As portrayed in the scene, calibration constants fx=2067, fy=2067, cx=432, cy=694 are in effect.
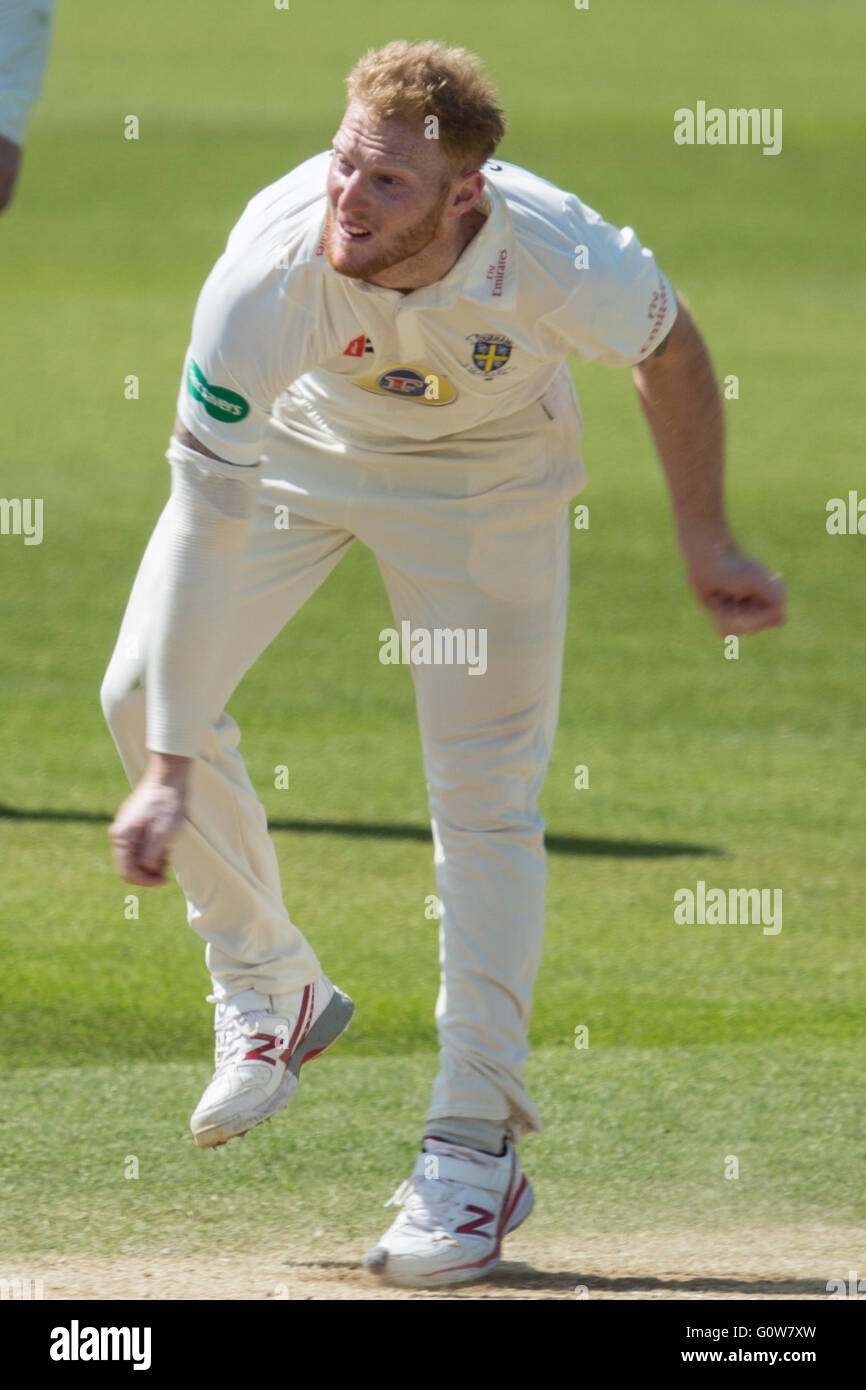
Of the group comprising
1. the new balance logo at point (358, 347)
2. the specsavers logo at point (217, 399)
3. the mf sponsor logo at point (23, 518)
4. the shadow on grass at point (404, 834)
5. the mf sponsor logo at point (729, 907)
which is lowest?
the mf sponsor logo at point (729, 907)

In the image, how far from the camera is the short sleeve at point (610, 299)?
3.88 metres

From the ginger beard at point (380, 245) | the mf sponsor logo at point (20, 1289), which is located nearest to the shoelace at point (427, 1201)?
the mf sponsor logo at point (20, 1289)

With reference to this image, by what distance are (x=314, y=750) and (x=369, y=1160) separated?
4.55m

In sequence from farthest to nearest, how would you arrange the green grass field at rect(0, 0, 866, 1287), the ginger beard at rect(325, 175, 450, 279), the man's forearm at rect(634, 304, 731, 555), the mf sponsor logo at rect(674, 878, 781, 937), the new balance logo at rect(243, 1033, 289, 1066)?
the mf sponsor logo at rect(674, 878, 781, 937) → the green grass field at rect(0, 0, 866, 1287) → the new balance logo at rect(243, 1033, 289, 1066) → the man's forearm at rect(634, 304, 731, 555) → the ginger beard at rect(325, 175, 450, 279)

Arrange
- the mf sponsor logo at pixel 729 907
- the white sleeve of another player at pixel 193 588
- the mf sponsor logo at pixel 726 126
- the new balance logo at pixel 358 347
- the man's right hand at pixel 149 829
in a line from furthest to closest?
the mf sponsor logo at pixel 726 126 < the mf sponsor logo at pixel 729 907 < the new balance logo at pixel 358 347 < the white sleeve of another player at pixel 193 588 < the man's right hand at pixel 149 829

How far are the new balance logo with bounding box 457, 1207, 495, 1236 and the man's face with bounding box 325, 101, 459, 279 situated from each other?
1.88m

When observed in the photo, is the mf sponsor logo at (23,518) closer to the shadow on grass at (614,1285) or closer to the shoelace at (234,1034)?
the shoelace at (234,1034)

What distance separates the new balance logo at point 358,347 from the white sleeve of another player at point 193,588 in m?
0.32

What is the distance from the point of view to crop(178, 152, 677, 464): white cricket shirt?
148 inches

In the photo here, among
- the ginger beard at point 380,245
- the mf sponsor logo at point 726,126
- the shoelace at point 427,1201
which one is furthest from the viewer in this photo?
the mf sponsor logo at point 726,126

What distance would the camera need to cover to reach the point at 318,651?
1101 cm

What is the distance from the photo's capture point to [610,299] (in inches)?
153

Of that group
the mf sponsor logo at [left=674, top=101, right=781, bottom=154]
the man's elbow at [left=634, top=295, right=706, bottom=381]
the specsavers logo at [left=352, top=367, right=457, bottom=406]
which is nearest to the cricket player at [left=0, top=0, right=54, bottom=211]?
the specsavers logo at [left=352, top=367, right=457, bottom=406]
